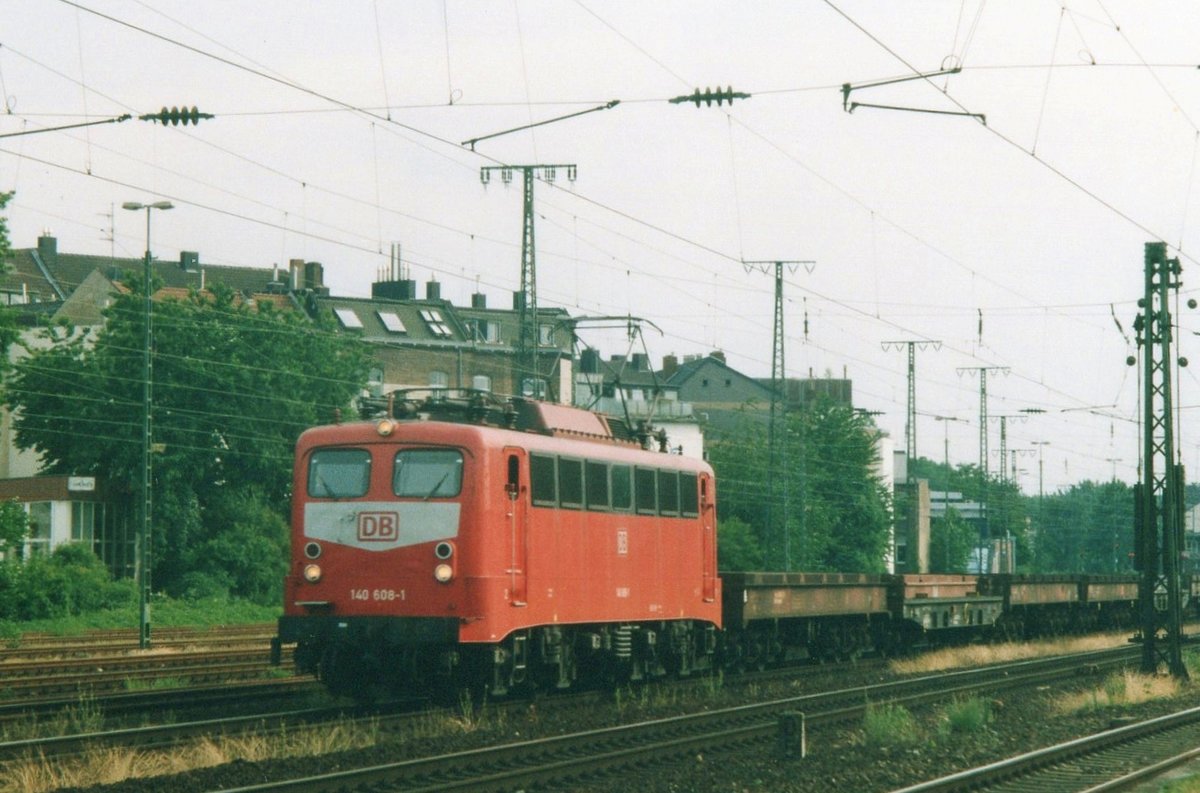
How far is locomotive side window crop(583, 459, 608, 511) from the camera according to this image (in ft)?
66.7

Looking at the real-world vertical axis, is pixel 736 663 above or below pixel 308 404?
below

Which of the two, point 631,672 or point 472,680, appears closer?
point 472,680

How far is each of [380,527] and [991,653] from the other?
19.1 m

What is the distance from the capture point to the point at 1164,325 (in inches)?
1048

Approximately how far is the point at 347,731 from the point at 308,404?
44.5 meters

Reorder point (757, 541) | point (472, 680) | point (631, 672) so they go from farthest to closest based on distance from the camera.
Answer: point (757, 541), point (631, 672), point (472, 680)

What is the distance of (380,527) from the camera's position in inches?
718

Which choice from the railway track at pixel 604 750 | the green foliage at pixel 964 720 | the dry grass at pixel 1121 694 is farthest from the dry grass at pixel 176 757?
the dry grass at pixel 1121 694

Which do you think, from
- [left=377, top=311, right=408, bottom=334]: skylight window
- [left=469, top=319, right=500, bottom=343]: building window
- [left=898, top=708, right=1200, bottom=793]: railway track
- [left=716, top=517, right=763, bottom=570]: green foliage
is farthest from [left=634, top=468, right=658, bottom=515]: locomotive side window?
[left=469, top=319, right=500, bottom=343]: building window

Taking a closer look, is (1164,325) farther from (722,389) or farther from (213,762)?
(722,389)

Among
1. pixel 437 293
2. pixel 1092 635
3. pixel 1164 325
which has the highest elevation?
pixel 437 293

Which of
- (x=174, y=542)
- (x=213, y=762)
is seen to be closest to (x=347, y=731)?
(x=213, y=762)

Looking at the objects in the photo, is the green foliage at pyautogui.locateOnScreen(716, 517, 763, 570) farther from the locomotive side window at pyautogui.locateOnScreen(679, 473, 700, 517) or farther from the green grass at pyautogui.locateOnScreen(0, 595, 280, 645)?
the locomotive side window at pyautogui.locateOnScreen(679, 473, 700, 517)

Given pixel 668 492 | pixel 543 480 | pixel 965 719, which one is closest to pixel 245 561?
pixel 668 492
